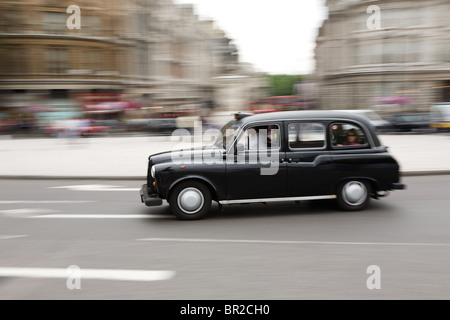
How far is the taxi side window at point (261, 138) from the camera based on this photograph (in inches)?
272

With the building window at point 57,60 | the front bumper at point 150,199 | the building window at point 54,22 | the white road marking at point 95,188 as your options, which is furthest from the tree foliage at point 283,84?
the front bumper at point 150,199

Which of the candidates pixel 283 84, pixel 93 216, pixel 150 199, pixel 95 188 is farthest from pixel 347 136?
pixel 283 84

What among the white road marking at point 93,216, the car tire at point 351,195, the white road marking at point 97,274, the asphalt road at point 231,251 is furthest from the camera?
the white road marking at point 93,216

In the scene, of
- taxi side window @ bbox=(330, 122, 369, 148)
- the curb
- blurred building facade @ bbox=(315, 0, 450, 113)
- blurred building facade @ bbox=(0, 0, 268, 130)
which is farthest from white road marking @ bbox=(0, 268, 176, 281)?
blurred building facade @ bbox=(315, 0, 450, 113)

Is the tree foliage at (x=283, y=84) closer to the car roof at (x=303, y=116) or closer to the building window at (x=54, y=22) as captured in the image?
the building window at (x=54, y=22)

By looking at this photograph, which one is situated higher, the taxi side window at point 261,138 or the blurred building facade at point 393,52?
the blurred building facade at point 393,52

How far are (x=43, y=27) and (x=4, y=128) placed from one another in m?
15.3

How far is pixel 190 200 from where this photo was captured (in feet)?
22.7

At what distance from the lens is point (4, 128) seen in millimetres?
27938

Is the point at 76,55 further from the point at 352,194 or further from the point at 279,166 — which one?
the point at 352,194

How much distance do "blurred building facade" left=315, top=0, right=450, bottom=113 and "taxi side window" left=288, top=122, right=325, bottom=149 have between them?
32.8 m

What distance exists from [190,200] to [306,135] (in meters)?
2.09

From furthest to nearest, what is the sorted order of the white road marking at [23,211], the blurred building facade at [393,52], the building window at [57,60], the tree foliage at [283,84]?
the tree foliage at [283,84], the blurred building facade at [393,52], the building window at [57,60], the white road marking at [23,211]
